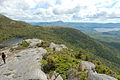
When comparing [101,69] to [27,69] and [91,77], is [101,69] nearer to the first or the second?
[91,77]

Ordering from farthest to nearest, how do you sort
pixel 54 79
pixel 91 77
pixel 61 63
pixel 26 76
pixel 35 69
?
pixel 61 63
pixel 35 69
pixel 26 76
pixel 54 79
pixel 91 77

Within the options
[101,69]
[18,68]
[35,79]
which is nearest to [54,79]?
[35,79]

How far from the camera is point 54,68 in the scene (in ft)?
73.8

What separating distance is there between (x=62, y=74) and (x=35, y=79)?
157 inches

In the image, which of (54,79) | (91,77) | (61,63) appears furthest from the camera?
(61,63)

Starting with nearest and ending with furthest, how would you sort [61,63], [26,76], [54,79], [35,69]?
1. [54,79]
2. [26,76]
3. [35,69]
4. [61,63]

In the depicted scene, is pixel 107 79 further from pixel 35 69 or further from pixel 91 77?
pixel 35 69

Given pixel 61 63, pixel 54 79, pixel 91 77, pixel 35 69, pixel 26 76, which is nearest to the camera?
pixel 91 77

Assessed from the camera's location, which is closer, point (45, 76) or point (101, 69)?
point (45, 76)

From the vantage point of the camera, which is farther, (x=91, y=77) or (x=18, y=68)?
(x=18, y=68)

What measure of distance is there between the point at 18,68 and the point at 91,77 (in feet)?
44.6

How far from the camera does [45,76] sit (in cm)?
2012

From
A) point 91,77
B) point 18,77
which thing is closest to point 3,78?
point 18,77

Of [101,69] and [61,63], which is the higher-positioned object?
[61,63]
